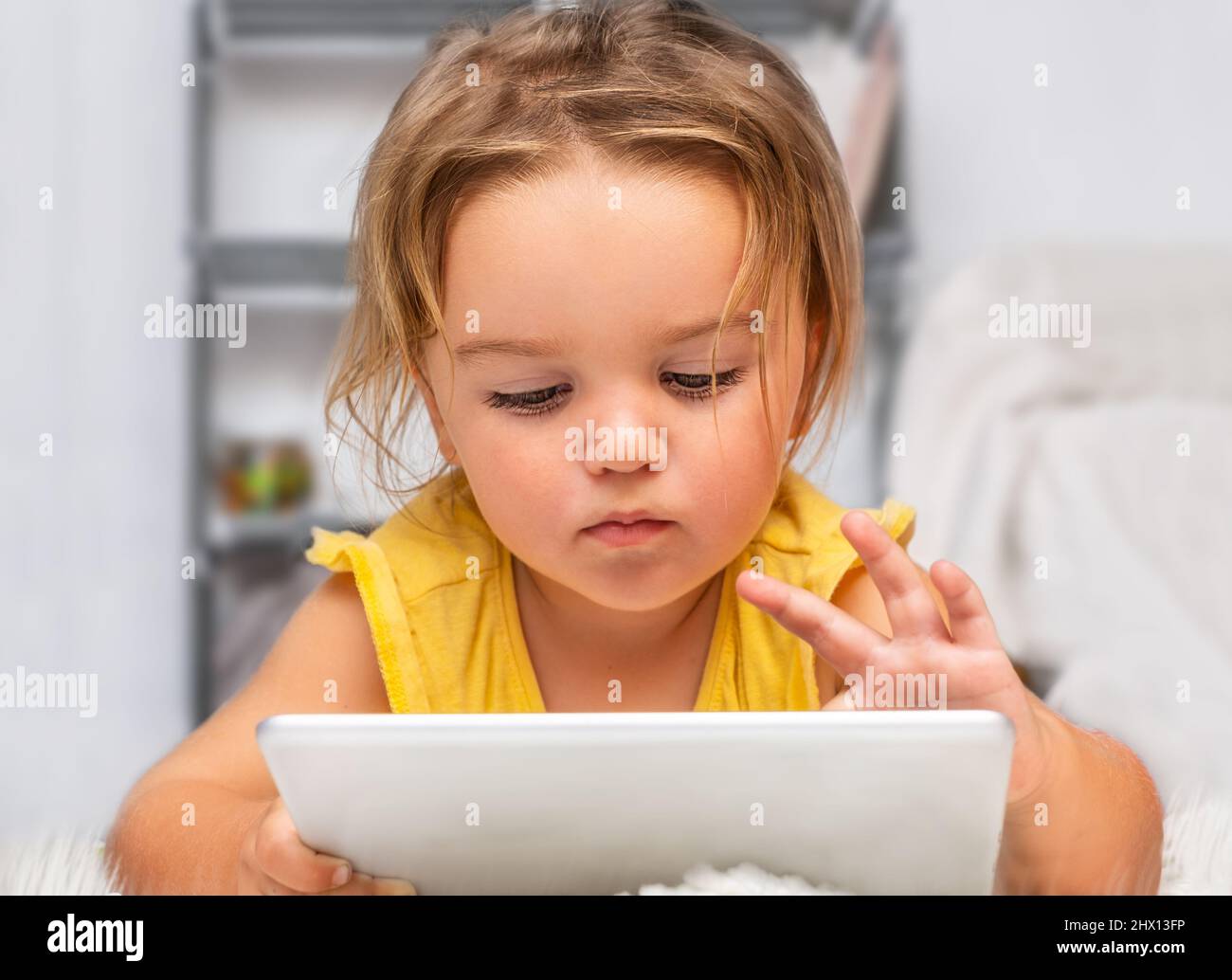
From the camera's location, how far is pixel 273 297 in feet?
5.96

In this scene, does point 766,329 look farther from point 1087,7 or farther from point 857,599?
point 1087,7

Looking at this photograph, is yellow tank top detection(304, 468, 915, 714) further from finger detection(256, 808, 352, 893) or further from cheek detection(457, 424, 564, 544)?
finger detection(256, 808, 352, 893)

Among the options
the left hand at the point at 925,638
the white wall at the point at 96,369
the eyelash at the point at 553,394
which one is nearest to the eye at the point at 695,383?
A: the eyelash at the point at 553,394

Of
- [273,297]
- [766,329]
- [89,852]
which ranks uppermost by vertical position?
[273,297]

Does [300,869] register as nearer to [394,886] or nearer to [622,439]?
[394,886]

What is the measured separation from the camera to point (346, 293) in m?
1.51

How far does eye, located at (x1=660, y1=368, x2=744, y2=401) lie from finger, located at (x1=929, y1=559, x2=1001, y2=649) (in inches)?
8.0

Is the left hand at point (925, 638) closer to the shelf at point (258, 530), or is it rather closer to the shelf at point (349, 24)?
the shelf at point (349, 24)

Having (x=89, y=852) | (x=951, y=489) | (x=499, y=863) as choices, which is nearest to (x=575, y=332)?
(x=499, y=863)

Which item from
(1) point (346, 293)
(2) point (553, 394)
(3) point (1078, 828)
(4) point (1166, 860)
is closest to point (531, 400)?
(2) point (553, 394)

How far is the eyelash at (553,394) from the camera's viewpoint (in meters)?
0.80

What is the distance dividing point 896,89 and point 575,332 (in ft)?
3.72

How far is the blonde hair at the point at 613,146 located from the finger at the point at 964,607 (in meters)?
0.21

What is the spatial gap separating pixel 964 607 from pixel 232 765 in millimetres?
531
